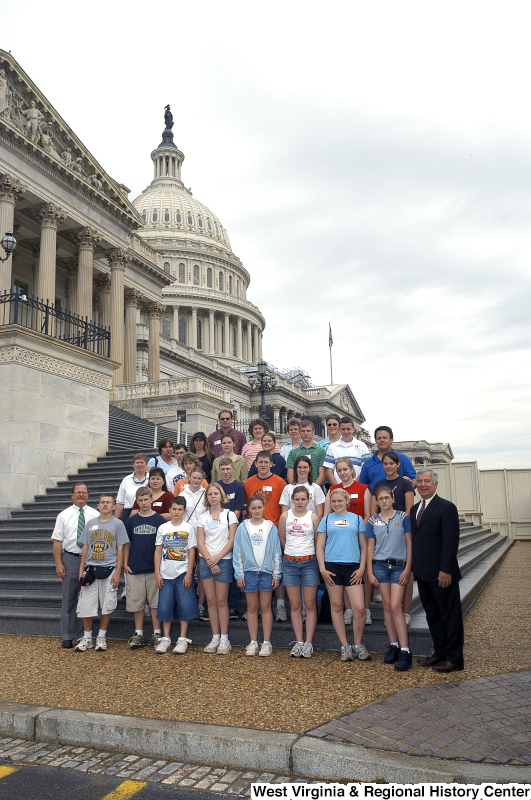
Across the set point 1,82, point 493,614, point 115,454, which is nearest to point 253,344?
point 1,82

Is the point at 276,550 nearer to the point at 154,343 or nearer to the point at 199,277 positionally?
the point at 154,343

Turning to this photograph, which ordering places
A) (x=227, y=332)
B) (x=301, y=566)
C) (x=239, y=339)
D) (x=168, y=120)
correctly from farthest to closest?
(x=168, y=120)
(x=239, y=339)
(x=227, y=332)
(x=301, y=566)

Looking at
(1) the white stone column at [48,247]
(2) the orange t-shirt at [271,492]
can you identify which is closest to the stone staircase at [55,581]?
(2) the orange t-shirt at [271,492]

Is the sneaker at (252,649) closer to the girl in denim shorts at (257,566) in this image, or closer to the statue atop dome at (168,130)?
the girl in denim shorts at (257,566)

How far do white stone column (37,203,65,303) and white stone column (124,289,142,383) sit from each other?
782 cm

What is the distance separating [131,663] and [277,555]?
190cm

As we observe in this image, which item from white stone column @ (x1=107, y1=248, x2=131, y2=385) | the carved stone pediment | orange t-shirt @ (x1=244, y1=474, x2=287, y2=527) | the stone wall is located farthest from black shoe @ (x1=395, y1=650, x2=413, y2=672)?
white stone column @ (x1=107, y1=248, x2=131, y2=385)

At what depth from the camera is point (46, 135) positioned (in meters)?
30.2

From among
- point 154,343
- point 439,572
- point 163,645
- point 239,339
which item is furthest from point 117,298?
point 239,339

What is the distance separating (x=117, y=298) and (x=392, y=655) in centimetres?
3229

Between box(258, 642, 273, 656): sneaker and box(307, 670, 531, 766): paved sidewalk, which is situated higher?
box(258, 642, 273, 656): sneaker

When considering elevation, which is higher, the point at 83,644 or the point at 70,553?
the point at 70,553

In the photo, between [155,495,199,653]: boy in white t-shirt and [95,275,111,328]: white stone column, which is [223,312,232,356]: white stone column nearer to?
[95,275,111,328]: white stone column

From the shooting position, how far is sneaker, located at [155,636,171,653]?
6.99 metres
